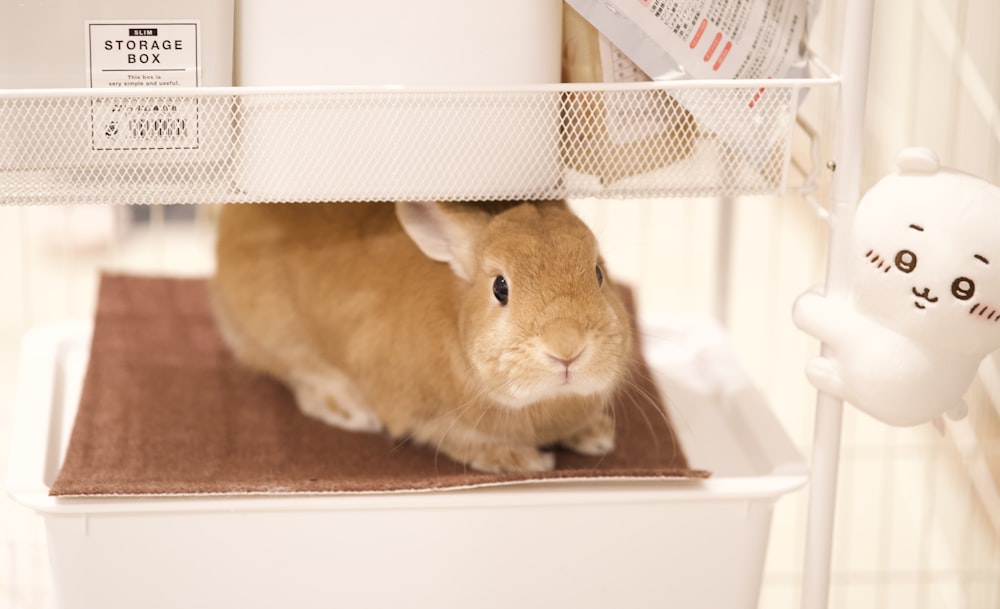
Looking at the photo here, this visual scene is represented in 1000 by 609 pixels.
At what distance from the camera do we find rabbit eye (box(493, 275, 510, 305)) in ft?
3.66

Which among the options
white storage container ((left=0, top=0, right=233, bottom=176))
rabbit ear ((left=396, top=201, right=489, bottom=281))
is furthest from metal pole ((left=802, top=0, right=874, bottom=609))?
white storage container ((left=0, top=0, right=233, bottom=176))

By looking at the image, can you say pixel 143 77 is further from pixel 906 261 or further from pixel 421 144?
pixel 906 261

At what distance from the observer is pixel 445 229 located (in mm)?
1177

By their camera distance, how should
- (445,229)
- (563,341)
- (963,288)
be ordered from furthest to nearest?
(445,229) < (563,341) < (963,288)

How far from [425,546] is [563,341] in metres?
0.23

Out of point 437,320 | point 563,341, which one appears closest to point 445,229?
point 437,320

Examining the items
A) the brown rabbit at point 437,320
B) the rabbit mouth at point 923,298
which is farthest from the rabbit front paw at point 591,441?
the rabbit mouth at point 923,298

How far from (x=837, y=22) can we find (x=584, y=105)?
883 mm

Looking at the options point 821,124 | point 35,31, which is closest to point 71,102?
point 35,31

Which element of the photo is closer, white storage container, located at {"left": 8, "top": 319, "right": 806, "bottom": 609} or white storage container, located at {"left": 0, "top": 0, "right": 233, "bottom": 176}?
white storage container, located at {"left": 0, "top": 0, "right": 233, "bottom": 176}

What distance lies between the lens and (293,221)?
1326 mm

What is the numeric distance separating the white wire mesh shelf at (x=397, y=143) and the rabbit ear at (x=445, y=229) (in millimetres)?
154

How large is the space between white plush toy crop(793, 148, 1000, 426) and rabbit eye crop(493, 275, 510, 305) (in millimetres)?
279

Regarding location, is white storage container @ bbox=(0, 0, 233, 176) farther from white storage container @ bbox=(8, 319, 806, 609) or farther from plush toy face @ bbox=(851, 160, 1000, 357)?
plush toy face @ bbox=(851, 160, 1000, 357)
